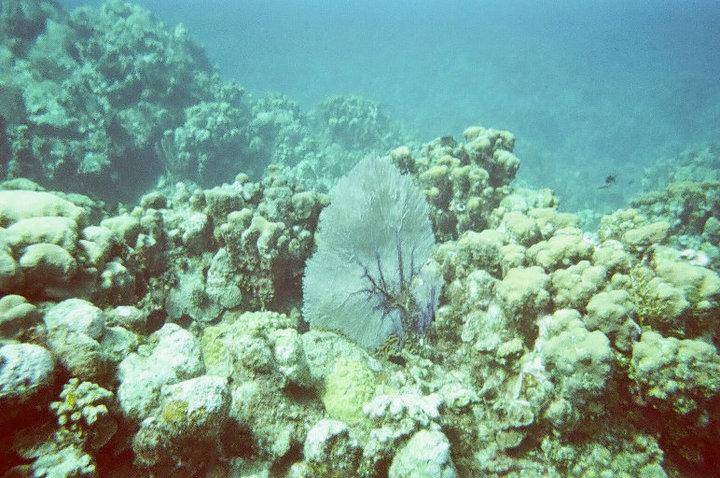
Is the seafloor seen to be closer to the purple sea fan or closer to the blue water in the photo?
the purple sea fan

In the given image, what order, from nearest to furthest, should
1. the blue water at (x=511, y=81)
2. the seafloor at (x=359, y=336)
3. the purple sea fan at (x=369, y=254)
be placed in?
the seafloor at (x=359, y=336)
the purple sea fan at (x=369, y=254)
the blue water at (x=511, y=81)

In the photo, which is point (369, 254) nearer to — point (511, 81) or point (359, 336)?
point (359, 336)

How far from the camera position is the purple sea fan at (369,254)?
14.5 ft

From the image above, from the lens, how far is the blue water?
91.5 ft

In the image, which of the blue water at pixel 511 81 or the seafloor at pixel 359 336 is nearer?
the seafloor at pixel 359 336

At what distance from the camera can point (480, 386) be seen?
141 inches

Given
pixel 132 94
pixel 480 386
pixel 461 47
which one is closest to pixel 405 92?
pixel 461 47

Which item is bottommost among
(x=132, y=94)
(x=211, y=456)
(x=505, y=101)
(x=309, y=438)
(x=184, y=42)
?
(x=211, y=456)

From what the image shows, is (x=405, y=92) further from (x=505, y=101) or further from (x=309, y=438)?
(x=309, y=438)

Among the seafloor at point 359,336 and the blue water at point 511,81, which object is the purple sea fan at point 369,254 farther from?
the blue water at point 511,81

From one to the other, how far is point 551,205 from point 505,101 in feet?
109

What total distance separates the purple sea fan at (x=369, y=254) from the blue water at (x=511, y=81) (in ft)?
32.2

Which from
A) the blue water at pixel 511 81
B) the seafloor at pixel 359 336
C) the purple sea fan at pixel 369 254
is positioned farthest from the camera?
the blue water at pixel 511 81

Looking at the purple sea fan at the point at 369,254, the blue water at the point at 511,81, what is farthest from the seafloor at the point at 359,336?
the blue water at the point at 511,81
